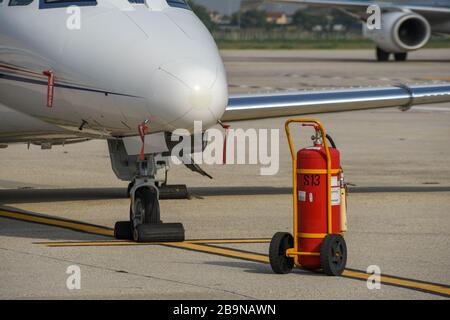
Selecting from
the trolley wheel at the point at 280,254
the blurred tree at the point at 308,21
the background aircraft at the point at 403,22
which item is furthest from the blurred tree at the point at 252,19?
the trolley wheel at the point at 280,254

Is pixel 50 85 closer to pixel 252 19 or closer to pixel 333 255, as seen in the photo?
pixel 333 255

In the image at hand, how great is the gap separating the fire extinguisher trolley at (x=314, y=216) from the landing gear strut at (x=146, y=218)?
1798 millimetres

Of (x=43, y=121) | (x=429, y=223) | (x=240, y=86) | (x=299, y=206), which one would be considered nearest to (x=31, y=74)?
(x=43, y=121)

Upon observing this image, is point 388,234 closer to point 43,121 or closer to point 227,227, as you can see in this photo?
point 227,227

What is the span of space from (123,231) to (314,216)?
7.83 ft

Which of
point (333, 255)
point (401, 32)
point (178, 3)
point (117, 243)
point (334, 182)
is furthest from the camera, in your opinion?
point (401, 32)

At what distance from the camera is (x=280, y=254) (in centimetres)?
977

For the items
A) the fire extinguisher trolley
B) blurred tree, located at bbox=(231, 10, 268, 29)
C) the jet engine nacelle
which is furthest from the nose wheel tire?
blurred tree, located at bbox=(231, 10, 268, 29)

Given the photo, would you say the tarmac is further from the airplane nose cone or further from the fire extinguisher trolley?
the airplane nose cone

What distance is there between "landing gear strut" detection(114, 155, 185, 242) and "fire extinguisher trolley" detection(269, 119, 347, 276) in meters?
1.80

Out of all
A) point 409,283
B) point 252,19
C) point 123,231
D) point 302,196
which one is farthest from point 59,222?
point 252,19

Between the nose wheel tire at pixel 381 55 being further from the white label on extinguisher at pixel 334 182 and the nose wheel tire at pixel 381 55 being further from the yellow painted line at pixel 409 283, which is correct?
the yellow painted line at pixel 409 283

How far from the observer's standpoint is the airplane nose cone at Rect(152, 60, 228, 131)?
34.7 ft

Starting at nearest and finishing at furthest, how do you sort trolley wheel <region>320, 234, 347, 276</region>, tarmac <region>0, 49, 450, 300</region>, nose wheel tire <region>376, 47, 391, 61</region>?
tarmac <region>0, 49, 450, 300</region>, trolley wheel <region>320, 234, 347, 276</region>, nose wheel tire <region>376, 47, 391, 61</region>
